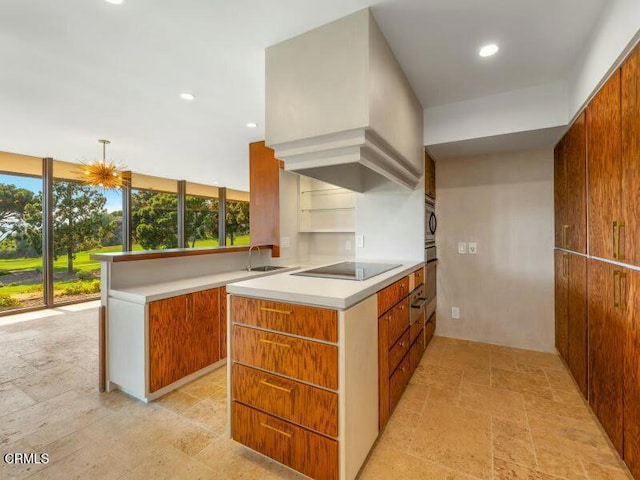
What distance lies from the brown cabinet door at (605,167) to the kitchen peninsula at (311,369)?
1.26m

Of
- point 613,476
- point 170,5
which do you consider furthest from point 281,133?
point 613,476

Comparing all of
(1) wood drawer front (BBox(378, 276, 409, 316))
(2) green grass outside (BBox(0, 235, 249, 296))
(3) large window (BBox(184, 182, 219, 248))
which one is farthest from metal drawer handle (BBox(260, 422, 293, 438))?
(3) large window (BBox(184, 182, 219, 248))

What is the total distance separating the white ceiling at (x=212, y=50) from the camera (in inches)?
65.7

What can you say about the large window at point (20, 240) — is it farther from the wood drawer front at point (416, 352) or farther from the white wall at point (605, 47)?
the white wall at point (605, 47)

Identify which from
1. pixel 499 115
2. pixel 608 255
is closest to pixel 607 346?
pixel 608 255

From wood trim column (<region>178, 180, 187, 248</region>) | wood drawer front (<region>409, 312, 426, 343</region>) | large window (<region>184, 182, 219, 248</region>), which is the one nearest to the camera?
wood drawer front (<region>409, 312, 426, 343</region>)

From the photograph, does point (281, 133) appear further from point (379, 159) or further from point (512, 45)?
point (512, 45)

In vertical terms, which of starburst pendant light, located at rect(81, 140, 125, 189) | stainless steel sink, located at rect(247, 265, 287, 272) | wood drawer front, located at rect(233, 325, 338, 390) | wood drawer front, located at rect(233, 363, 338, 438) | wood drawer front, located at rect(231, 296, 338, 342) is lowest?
wood drawer front, located at rect(233, 363, 338, 438)

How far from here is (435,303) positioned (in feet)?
11.3

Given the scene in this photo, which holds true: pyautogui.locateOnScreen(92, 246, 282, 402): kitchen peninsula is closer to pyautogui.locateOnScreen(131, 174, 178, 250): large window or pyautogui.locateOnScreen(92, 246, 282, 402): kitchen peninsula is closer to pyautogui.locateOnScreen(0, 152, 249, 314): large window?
pyautogui.locateOnScreen(0, 152, 249, 314): large window

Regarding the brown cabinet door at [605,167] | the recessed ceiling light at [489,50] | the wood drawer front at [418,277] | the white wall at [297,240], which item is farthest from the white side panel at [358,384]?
the white wall at [297,240]

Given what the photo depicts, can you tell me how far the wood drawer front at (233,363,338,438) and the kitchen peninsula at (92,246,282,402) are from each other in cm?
92

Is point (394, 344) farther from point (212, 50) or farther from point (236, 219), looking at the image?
point (236, 219)

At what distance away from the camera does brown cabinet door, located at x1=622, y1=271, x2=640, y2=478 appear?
137cm
